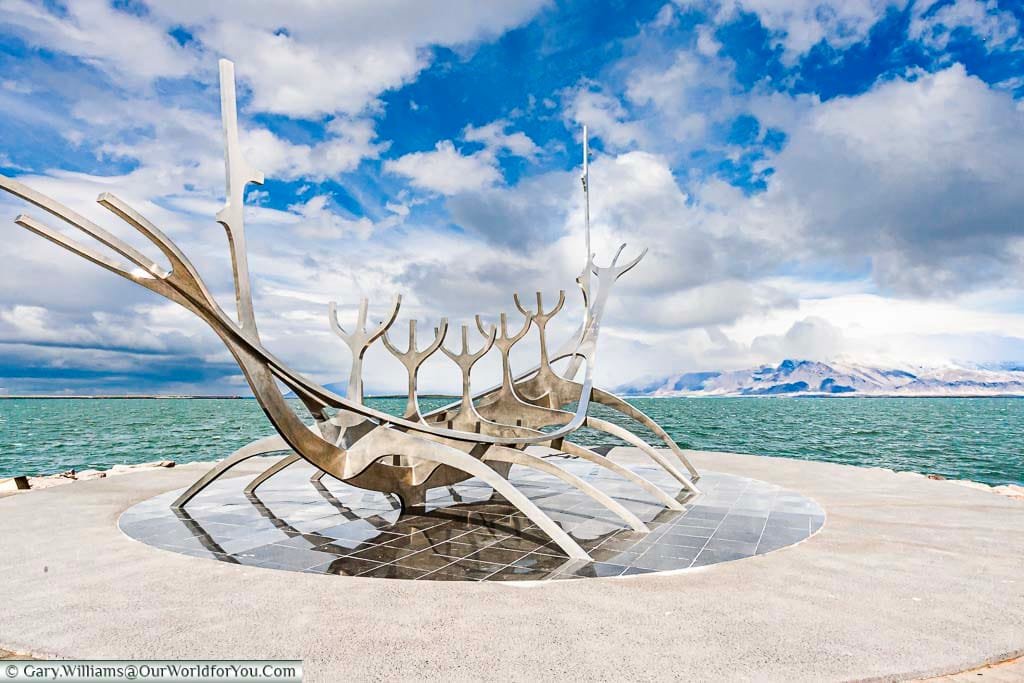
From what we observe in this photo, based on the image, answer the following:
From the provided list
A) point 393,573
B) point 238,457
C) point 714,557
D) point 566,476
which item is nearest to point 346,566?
point 393,573

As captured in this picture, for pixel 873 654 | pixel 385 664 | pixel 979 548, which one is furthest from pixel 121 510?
pixel 979 548

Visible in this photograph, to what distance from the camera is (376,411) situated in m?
10.1

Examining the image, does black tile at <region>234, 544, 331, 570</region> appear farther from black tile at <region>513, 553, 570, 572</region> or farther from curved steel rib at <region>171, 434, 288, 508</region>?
black tile at <region>513, 553, 570, 572</region>

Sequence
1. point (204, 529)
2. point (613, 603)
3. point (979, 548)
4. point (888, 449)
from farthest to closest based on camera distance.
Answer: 1. point (888, 449)
2. point (204, 529)
3. point (979, 548)
4. point (613, 603)

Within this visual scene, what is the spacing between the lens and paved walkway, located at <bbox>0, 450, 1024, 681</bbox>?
5312 mm

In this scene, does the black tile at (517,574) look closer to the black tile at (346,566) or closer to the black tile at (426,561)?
the black tile at (426,561)

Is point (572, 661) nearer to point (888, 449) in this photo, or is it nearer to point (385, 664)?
point (385, 664)

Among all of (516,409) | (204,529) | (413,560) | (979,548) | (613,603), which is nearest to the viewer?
(613,603)

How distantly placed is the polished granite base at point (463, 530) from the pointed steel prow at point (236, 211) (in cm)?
313

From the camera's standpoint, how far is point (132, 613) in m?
6.34

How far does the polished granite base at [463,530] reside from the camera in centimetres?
834

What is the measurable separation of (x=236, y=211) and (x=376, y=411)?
11.2 ft

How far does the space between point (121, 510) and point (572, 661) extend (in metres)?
9.87

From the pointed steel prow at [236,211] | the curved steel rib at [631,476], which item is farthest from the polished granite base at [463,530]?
the pointed steel prow at [236,211]
